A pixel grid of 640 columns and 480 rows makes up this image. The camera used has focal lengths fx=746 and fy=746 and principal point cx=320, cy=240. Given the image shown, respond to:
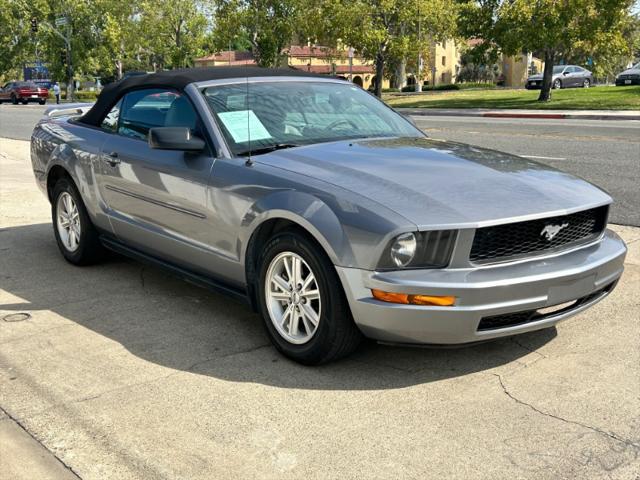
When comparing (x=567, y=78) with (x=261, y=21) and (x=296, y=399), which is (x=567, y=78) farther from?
(x=296, y=399)

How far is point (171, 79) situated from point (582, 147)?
10.4 metres

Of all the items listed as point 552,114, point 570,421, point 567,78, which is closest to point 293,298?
point 570,421

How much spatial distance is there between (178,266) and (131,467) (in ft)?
6.48

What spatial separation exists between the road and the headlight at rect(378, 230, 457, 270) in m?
4.43

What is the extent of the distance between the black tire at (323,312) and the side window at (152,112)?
3.89 ft

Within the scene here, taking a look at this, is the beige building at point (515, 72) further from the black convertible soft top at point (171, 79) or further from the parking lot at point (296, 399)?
the parking lot at point (296, 399)

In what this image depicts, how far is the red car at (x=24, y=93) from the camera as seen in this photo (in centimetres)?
5319

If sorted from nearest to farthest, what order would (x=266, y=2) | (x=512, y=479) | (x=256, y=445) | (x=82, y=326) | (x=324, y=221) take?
(x=512, y=479) → (x=256, y=445) → (x=324, y=221) → (x=82, y=326) → (x=266, y=2)

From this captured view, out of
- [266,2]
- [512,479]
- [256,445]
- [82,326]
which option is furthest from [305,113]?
[266,2]

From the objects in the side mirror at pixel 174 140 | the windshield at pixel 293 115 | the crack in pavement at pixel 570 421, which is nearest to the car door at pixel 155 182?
the side mirror at pixel 174 140

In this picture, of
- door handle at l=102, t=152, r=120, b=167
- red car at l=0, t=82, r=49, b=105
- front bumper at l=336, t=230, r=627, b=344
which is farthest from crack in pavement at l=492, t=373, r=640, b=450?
red car at l=0, t=82, r=49, b=105

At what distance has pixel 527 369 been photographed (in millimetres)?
3873

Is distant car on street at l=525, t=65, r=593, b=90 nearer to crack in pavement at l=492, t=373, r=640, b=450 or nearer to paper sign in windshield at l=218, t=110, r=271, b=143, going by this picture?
paper sign in windshield at l=218, t=110, r=271, b=143

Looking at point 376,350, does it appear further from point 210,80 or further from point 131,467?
point 210,80
